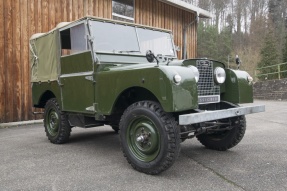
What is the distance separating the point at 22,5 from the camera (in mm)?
8633

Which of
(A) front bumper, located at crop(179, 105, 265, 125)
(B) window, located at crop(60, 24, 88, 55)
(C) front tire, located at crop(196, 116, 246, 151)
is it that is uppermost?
(B) window, located at crop(60, 24, 88, 55)

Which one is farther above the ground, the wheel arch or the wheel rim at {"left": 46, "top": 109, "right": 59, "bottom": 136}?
the wheel arch

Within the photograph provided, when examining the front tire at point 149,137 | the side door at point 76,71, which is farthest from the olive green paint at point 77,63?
the front tire at point 149,137

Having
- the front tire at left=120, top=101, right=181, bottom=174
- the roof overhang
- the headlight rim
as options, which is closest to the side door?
the front tire at left=120, top=101, right=181, bottom=174

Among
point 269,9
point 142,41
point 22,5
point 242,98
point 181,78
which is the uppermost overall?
point 269,9

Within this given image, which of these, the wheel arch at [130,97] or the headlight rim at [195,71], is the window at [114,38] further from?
the headlight rim at [195,71]

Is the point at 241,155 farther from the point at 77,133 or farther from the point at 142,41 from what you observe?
the point at 77,133

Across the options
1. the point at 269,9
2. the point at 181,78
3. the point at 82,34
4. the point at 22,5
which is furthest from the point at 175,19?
the point at 269,9

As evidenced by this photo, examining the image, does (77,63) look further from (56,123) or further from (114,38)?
(56,123)

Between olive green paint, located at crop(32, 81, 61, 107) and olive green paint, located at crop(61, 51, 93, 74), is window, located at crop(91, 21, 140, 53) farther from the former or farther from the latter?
olive green paint, located at crop(32, 81, 61, 107)

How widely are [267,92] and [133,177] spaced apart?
17589 millimetres

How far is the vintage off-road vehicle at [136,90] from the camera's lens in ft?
12.1

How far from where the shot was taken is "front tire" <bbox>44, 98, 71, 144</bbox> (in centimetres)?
571

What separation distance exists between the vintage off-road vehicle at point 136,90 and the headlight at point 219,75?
0.01 m
